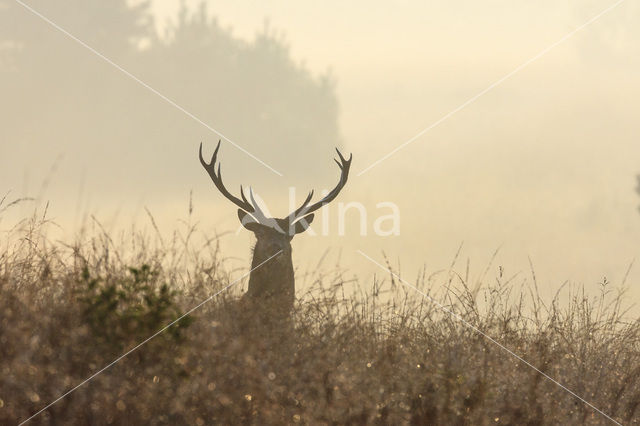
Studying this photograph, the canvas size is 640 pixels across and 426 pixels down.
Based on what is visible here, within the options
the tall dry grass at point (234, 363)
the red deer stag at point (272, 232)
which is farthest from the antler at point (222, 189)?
the tall dry grass at point (234, 363)

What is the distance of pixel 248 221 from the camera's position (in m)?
10.1

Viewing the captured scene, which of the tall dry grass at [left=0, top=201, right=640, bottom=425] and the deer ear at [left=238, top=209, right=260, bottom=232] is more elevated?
the deer ear at [left=238, top=209, right=260, bottom=232]

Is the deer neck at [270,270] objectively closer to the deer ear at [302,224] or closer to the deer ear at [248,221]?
the deer ear at [248,221]

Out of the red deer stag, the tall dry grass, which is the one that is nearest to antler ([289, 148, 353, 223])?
the red deer stag

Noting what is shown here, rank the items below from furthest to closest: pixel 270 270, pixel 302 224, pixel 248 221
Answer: pixel 302 224 < pixel 248 221 < pixel 270 270

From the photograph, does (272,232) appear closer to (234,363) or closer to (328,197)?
(328,197)

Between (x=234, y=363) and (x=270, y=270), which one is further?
(x=270, y=270)

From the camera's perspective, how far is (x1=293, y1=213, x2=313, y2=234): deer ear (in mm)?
10211

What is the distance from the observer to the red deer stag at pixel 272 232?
9.42m

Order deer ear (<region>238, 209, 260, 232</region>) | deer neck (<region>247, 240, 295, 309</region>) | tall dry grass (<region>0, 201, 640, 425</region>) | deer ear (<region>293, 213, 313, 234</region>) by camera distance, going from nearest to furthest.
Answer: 1. tall dry grass (<region>0, 201, 640, 425</region>)
2. deer neck (<region>247, 240, 295, 309</region>)
3. deer ear (<region>238, 209, 260, 232</region>)
4. deer ear (<region>293, 213, 313, 234</region>)

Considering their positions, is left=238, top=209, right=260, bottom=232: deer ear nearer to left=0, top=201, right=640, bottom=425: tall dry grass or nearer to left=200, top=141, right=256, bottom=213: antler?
left=200, top=141, right=256, bottom=213: antler

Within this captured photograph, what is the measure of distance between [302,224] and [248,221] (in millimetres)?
699

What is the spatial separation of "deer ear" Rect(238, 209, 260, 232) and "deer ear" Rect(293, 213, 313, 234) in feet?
1.68

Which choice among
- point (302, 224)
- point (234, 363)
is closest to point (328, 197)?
point (302, 224)
